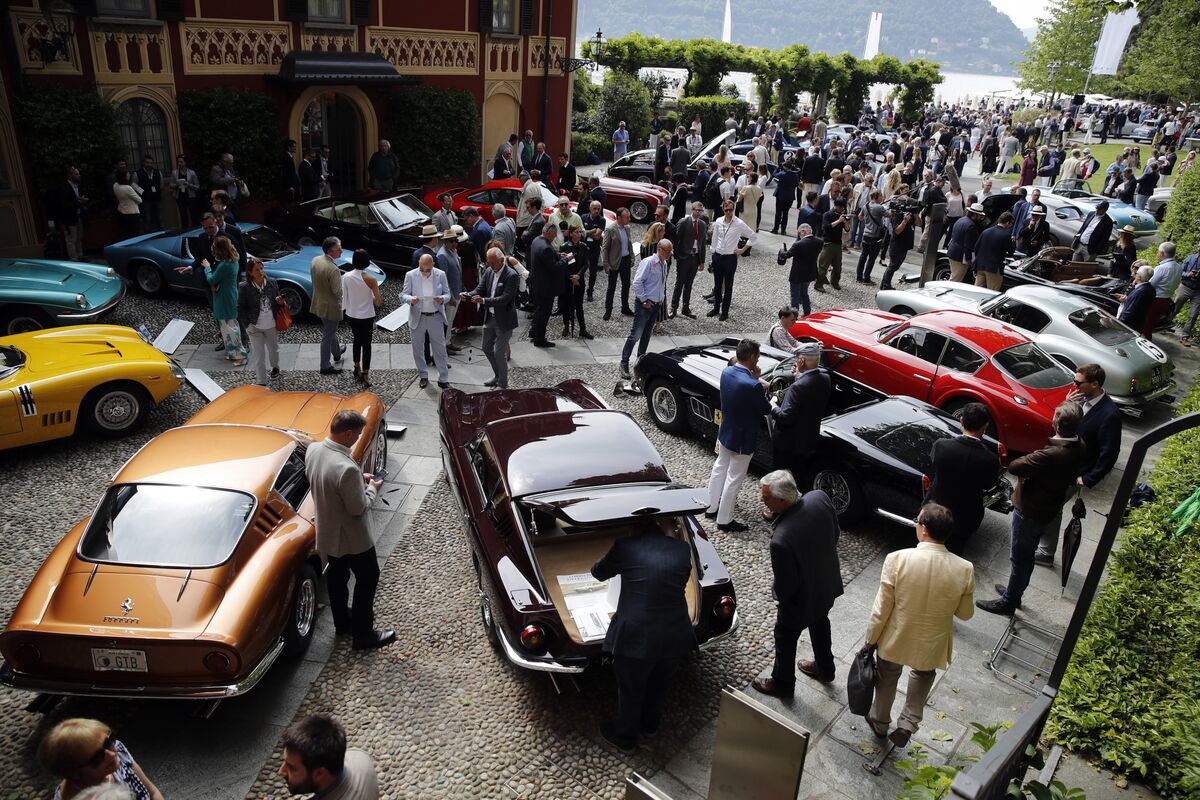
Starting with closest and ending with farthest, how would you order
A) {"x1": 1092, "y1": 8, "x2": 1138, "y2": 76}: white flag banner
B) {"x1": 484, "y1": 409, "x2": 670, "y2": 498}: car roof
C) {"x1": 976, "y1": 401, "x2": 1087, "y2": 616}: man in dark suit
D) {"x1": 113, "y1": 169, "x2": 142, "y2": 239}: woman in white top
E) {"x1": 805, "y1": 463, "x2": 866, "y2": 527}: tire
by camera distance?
{"x1": 484, "y1": 409, "x2": 670, "y2": 498}: car roof < {"x1": 976, "y1": 401, "x2": 1087, "y2": 616}: man in dark suit < {"x1": 805, "y1": 463, "x2": 866, "y2": 527}: tire < {"x1": 113, "y1": 169, "x2": 142, "y2": 239}: woman in white top < {"x1": 1092, "y1": 8, "x2": 1138, "y2": 76}: white flag banner

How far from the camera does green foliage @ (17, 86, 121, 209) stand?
12.9 m

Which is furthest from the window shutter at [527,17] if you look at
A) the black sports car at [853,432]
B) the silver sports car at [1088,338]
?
the black sports car at [853,432]

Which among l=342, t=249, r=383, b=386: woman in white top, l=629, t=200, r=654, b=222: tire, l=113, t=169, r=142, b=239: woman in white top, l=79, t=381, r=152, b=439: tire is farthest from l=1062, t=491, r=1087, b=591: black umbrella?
l=113, t=169, r=142, b=239: woman in white top

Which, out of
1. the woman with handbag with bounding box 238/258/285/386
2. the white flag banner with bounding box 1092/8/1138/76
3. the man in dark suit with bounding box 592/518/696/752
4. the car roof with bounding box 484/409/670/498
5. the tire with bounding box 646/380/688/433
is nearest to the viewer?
the man in dark suit with bounding box 592/518/696/752

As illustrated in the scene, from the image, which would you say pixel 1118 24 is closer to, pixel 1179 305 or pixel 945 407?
pixel 1179 305

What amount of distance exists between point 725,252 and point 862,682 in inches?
354

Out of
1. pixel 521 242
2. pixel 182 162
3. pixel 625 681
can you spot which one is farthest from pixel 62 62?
pixel 625 681

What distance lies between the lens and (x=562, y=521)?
16.2ft

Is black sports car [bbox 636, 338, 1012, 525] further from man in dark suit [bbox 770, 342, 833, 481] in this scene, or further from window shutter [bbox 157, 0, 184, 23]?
window shutter [bbox 157, 0, 184, 23]

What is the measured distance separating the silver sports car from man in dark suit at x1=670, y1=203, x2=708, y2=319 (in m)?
3.82

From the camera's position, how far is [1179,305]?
1387 cm

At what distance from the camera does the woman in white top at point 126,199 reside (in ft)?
44.4

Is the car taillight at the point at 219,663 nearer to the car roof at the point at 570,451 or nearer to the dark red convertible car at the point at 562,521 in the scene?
the dark red convertible car at the point at 562,521

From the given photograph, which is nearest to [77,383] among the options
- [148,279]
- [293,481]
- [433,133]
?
[293,481]
